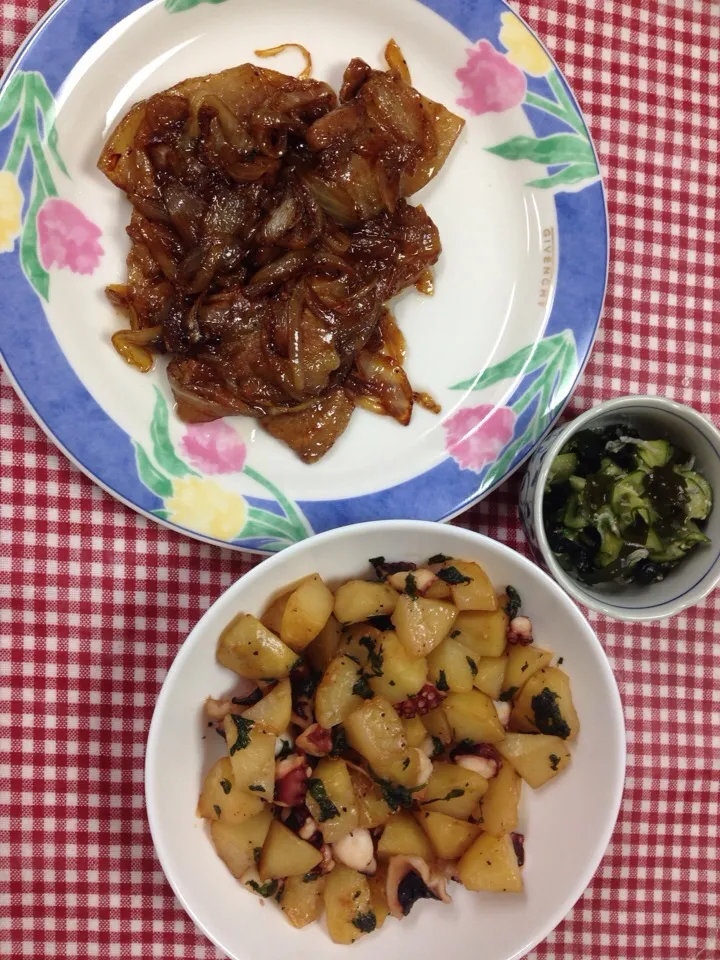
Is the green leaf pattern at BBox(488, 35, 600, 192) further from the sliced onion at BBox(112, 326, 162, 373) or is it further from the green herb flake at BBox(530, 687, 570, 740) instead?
the green herb flake at BBox(530, 687, 570, 740)

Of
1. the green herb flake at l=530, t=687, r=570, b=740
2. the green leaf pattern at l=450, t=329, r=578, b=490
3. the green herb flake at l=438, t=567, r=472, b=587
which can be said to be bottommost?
the green herb flake at l=530, t=687, r=570, b=740

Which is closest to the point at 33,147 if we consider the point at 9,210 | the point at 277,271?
the point at 9,210

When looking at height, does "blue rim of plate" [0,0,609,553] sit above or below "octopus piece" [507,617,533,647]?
above

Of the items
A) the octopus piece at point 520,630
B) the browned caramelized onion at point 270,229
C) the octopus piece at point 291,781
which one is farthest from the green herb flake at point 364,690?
the browned caramelized onion at point 270,229

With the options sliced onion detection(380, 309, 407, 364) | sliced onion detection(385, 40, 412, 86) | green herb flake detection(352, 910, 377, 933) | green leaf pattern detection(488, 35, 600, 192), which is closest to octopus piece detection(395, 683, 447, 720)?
green herb flake detection(352, 910, 377, 933)

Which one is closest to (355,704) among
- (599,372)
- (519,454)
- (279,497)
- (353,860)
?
(353,860)

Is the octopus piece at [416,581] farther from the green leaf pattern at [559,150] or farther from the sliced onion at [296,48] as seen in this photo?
the sliced onion at [296,48]

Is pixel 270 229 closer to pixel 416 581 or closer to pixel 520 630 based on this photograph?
pixel 416 581

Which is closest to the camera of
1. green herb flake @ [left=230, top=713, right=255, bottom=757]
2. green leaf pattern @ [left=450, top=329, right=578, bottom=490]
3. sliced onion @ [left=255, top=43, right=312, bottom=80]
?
green herb flake @ [left=230, top=713, right=255, bottom=757]
